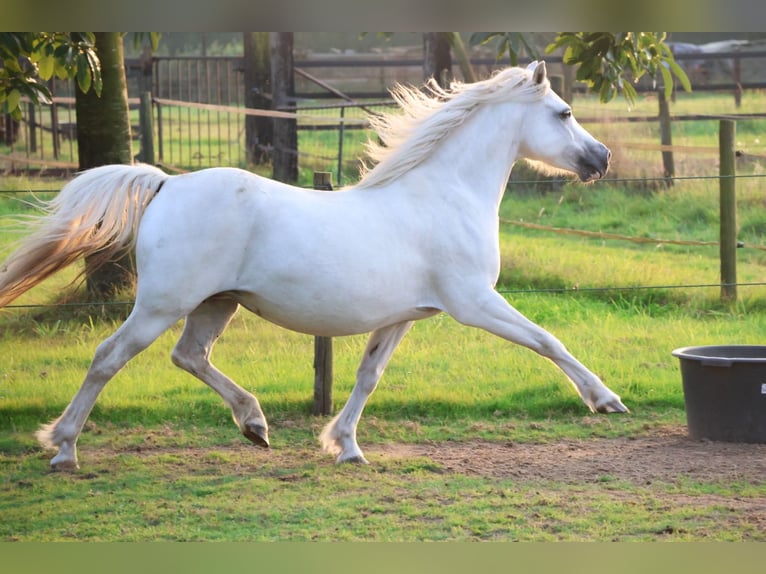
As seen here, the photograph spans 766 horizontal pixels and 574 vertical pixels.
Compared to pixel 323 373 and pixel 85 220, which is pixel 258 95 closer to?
pixel 323 373

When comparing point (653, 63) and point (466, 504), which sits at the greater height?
point (653, 63)

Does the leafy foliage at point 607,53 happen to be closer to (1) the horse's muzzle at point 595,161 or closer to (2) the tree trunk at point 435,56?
(1) the horse's muzzle at point 595,161

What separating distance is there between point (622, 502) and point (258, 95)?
410 inches

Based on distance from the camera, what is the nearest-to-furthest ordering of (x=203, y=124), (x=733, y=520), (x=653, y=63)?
1. (x=733, y=520)
2. (x=653, y=63)
3. (x=203, y=124)

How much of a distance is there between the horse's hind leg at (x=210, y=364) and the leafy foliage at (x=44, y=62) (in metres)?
1.34

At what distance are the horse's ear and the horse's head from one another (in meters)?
0.04

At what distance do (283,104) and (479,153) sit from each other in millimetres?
8251

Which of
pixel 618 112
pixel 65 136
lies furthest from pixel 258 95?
pixel 618 112

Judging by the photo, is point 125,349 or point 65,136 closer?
point 125,349

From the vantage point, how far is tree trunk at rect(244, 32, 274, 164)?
13789mm

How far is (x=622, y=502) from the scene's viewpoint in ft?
15.2

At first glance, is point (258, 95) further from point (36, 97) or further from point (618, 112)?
point (36, 97)

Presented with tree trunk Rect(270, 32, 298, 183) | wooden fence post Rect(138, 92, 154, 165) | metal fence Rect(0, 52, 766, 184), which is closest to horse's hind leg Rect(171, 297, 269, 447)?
wooden fence post Rect(138, 92, 154, 165)

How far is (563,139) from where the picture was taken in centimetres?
515
